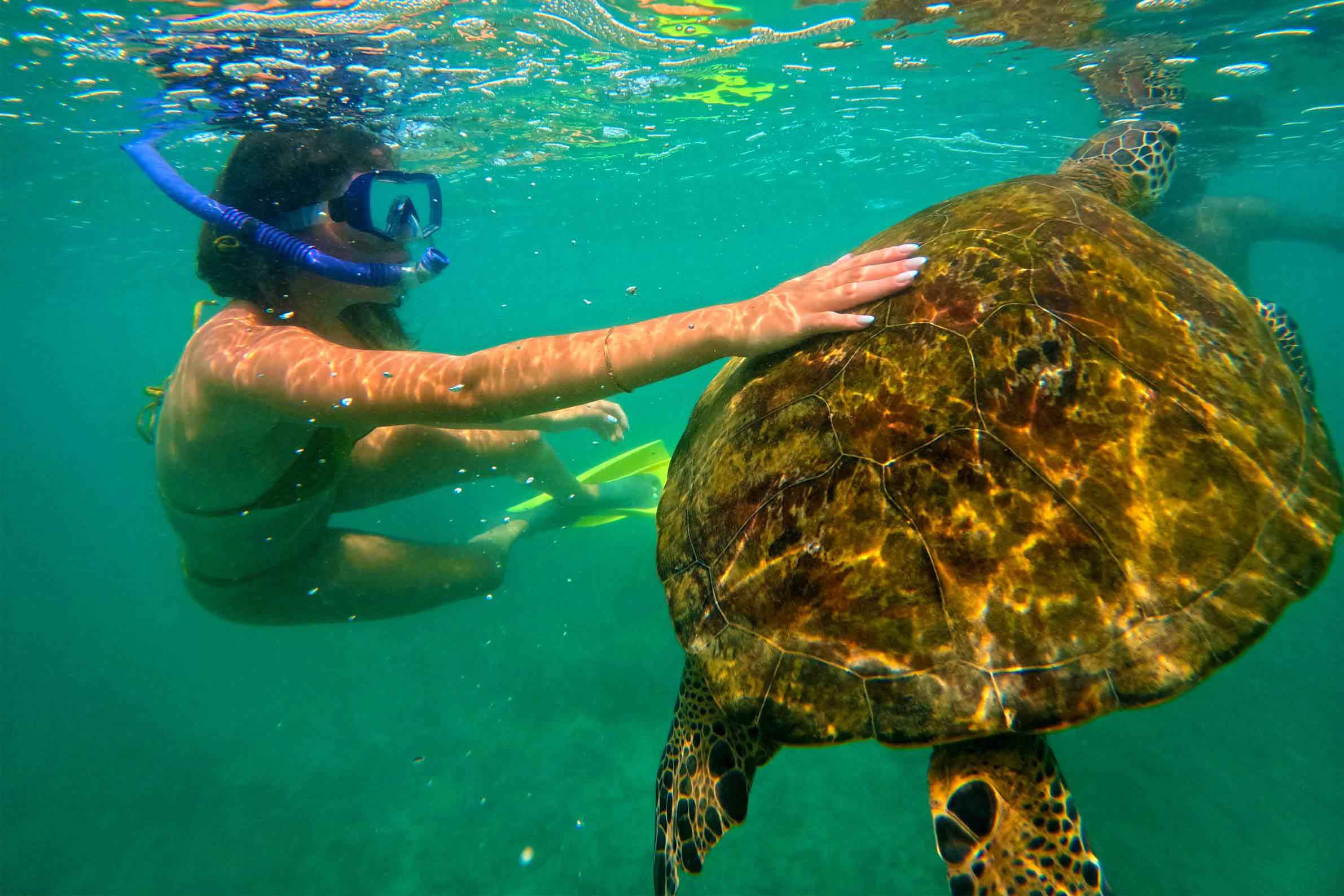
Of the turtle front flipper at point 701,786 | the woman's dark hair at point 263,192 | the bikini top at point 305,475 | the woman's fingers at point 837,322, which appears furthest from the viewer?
the bikini top at point 305,475

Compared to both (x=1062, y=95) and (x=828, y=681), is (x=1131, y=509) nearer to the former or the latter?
(x=828, y=681)

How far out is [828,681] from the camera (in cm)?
154

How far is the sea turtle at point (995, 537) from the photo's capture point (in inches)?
57.6

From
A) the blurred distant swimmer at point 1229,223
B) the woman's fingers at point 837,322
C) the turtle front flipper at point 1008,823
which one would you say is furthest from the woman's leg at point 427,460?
the blurred distant swimmer at point 1229,223

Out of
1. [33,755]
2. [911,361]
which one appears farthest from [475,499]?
[911,361]

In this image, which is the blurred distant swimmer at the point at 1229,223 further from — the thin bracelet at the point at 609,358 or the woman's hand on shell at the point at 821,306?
the thin bracelet at the point at 609,358

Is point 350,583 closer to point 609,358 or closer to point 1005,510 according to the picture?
point 609,358

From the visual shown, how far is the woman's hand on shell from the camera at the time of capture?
199 cm

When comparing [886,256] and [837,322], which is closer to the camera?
[837,322]

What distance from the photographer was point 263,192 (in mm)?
2879

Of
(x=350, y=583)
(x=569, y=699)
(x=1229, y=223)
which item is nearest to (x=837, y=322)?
(x=350, y=583)

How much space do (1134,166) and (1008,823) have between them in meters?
4.26

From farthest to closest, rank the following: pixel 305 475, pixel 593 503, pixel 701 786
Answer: pixel 593 503 → pixel 305 475 → pixel 701 786

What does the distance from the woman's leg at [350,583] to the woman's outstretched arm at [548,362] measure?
226 centimetres
